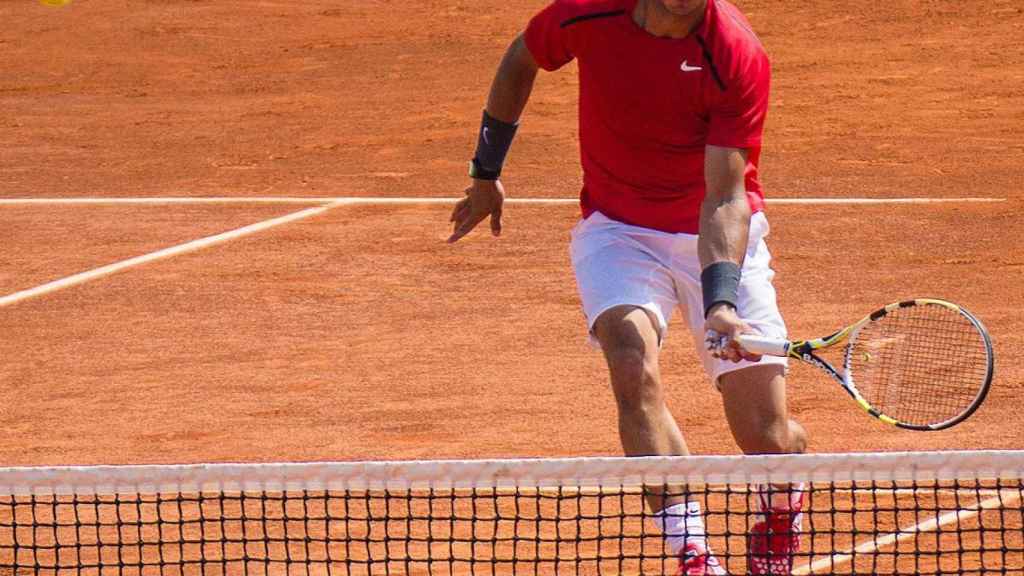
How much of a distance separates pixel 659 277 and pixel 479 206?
0.97 meters

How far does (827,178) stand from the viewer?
14547 mm

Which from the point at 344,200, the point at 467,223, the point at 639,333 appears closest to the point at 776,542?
the point at 639,333

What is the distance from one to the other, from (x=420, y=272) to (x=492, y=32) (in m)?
7.60

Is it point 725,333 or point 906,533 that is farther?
point 906,533

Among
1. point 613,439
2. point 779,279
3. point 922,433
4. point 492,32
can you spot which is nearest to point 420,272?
point 779,279

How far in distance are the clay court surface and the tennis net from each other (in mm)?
908

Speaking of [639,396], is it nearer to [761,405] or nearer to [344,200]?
[761,405]

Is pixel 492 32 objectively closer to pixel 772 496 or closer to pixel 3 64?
pixel 3 64

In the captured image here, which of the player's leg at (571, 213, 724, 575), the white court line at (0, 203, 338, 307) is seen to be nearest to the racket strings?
the player's leg at (571, 213, 724, 575)

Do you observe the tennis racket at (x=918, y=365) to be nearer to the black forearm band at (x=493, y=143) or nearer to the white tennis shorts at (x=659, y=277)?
the white tennis shorts at (x=659, y=277)

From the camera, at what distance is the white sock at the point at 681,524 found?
6.51 meters

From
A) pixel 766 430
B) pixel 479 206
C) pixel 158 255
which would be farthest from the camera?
pixel 158 255

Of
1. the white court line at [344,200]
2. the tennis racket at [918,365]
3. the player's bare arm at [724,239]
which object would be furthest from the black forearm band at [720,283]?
the white court line at [344,200]

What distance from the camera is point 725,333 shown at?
248 inches
